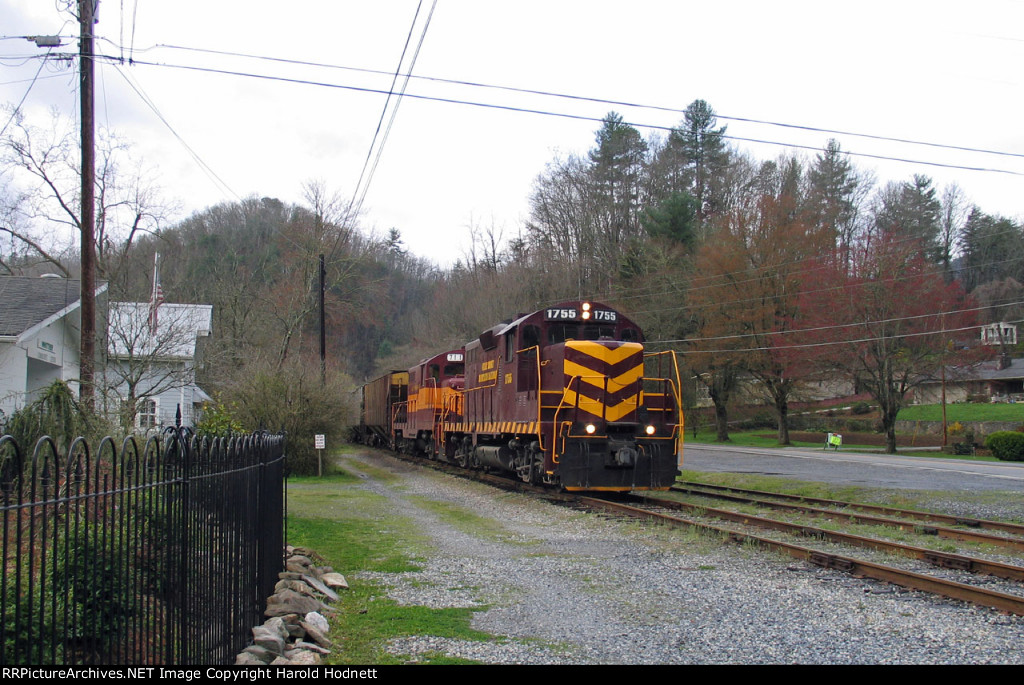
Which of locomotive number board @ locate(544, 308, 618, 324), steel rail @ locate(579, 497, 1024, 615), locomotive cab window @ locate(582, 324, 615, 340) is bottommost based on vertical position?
steel rail @ locate(579, 497, 1024, 615)

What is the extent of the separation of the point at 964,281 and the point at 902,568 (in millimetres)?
68894

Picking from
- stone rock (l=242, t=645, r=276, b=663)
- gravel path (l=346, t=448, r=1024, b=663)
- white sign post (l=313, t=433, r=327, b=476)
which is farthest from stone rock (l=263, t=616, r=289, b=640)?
white sign post (l=313, t=433, r=327, b=476)

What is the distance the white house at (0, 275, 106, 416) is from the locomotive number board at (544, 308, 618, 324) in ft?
31.8

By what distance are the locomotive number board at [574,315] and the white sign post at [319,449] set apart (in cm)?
899

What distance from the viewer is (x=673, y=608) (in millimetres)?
7629

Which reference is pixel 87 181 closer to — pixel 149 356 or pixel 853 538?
pixel 149 356

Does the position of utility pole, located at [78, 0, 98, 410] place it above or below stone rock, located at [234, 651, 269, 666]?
above

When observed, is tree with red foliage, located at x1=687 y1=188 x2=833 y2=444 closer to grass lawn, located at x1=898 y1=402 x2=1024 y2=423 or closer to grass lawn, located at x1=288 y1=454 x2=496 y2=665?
grass lawn, located at x1=898 y1=402 x2=1024 y2=423

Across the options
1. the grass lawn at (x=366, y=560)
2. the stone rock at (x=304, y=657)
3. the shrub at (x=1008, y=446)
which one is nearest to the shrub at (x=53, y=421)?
the grass lawn at (x=366, y=560)

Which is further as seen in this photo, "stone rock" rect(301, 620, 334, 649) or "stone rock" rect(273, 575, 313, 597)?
"stone rock" rect(273, 575, 313, 597)

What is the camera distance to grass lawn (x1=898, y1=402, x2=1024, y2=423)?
2015 inches

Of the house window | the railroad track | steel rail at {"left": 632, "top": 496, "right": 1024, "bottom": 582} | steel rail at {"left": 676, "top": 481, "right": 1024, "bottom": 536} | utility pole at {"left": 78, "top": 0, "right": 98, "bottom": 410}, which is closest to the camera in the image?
the railroad track

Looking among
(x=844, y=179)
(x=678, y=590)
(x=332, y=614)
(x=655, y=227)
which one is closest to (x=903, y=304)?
(x=655, y=227)

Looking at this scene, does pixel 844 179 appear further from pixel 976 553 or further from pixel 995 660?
pixel 995 660
